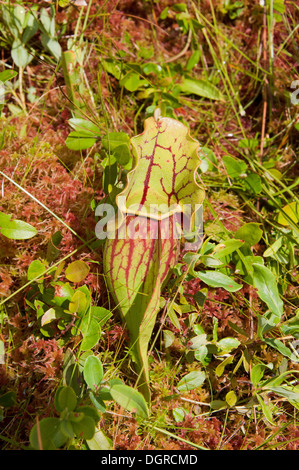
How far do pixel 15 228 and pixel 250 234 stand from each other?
3.16 feet

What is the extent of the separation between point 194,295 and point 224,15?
1620 millimetres

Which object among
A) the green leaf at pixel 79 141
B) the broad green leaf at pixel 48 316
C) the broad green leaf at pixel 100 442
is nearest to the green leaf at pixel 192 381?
the broad green leaf at pixel 100 442

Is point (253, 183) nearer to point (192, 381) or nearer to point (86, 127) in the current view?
point (86, 127)

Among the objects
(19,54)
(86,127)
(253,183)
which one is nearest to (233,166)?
(253,183)

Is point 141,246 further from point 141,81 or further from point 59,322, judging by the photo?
point 141,81

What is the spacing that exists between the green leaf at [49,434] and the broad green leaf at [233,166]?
132 centimetres

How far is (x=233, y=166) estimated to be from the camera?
1.93 m

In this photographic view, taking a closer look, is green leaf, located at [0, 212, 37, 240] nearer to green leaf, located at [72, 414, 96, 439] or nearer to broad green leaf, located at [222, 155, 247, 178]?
green leaf, located at [72, 414, 96, 439]

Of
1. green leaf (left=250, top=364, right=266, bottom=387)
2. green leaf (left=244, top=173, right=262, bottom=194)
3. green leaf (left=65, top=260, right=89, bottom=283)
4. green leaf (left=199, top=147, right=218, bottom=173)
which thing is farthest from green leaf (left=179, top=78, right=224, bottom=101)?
green leaf (left=250, top=364, right=266, bottom=387)

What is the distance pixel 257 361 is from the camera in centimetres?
161

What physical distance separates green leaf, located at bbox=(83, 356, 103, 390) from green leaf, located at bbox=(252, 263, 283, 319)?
0.66 metres
